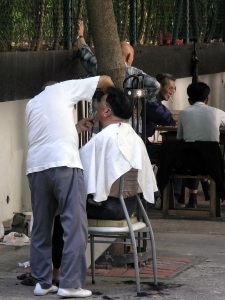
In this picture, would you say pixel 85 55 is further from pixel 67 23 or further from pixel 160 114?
pixel 160 114

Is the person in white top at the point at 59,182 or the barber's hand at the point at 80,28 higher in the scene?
the barber's hand at the point at 80,28

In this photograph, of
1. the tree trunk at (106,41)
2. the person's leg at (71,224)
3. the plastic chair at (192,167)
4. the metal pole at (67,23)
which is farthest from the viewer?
the metal pole at (67,23)

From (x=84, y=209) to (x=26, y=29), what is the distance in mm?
4007

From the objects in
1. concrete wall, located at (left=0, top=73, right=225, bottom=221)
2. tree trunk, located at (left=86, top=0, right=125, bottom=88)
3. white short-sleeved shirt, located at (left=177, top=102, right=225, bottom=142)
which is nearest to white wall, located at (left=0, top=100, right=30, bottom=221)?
concrete wall, located at (left=0, top=73, right=225, bottom=221)

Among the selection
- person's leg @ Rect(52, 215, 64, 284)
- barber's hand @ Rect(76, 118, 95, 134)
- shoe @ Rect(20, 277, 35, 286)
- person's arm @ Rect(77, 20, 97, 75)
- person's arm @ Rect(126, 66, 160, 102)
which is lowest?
shoe @ Rect(20, 277, 35, 286)

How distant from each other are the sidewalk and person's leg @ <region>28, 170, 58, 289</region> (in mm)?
175

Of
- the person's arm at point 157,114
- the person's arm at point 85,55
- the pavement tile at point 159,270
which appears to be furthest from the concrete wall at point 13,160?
the pavement tile at point 159,270

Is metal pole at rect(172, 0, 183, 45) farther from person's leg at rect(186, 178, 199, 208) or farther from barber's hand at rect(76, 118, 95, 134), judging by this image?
barber's hand at rect(76, 118, 95, 134)

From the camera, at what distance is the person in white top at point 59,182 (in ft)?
21.3

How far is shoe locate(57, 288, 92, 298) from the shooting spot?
6491 millimetres

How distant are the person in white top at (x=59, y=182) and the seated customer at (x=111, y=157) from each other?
12 centimetres

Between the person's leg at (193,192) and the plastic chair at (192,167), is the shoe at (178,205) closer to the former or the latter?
the person's leg at (193,192)

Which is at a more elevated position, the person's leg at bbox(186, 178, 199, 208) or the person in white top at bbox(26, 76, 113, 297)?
the person in white top at bbox(26, 76, 113, 297)

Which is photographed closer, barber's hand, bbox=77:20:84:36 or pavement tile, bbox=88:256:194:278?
pavement tile, bbox=88:256:194:278
